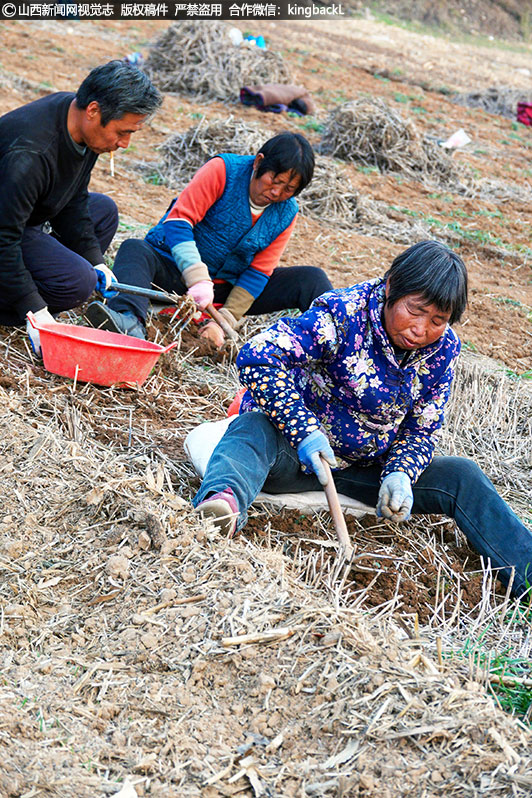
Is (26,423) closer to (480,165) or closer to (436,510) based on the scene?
(436,510)

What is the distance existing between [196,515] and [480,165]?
747 centimetres

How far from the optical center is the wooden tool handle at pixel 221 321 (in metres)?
3.69

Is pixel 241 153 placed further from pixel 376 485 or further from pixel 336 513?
pixel 336 513

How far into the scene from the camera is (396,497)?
2436 millimetres

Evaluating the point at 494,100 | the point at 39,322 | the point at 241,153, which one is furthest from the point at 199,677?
the point at 494,100

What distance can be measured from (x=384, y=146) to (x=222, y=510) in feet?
20.6

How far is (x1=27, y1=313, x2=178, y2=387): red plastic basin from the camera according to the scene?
3.02 metres

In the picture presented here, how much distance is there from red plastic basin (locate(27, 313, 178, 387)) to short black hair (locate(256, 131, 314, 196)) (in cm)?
92

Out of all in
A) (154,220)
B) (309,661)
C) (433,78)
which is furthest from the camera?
(433,78)

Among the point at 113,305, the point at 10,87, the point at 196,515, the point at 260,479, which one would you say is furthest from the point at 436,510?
the point at 10,87

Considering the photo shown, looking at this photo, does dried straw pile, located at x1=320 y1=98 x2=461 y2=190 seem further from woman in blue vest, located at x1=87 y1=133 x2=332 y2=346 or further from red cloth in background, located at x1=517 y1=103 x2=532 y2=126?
red cloth in background, located at x1=517 y1=103 x2=532 y2=126

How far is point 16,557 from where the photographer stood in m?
2.15

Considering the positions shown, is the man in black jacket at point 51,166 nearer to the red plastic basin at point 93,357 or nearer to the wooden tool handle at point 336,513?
the red plastic basin at point 93,357

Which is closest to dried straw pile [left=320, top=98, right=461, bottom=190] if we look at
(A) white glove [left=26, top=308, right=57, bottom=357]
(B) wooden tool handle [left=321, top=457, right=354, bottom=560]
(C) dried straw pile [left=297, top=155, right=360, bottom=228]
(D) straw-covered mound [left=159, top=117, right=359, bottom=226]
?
(D) straw-covered mound [left=159, top=117, right=359, bottom=226]
